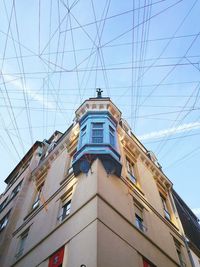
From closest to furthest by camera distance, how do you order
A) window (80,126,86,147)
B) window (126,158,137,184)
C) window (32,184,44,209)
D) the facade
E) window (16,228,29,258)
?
the facade
window (16,228,29,258)
window (80,126,86,147)
window (126,158,137,184)
window (32,184,44,209)

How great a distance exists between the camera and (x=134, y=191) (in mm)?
15992

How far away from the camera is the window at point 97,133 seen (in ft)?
52.9

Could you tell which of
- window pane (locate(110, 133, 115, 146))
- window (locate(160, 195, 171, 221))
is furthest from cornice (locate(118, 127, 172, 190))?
window pane (locate(110, 133, 115, 146))

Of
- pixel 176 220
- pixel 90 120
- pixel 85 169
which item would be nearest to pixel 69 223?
pixel 85 169

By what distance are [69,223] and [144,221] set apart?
4.62 meters

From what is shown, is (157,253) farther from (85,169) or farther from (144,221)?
(85,169)

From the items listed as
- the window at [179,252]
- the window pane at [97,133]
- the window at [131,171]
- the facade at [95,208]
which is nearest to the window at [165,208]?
the facade at [95,208]

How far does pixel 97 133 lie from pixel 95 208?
20.4 ft

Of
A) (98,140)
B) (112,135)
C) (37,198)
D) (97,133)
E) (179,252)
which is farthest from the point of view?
(37,198)

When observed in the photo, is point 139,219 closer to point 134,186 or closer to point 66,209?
point 134,186

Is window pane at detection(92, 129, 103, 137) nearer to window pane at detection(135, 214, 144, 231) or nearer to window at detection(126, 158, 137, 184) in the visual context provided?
window at detection(126, 158, 137, 184)

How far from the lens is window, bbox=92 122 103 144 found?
16116mm

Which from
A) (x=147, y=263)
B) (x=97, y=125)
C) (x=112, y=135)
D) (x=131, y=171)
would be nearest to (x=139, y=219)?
(x=147, y=263)

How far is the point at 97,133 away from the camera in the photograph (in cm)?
1691
